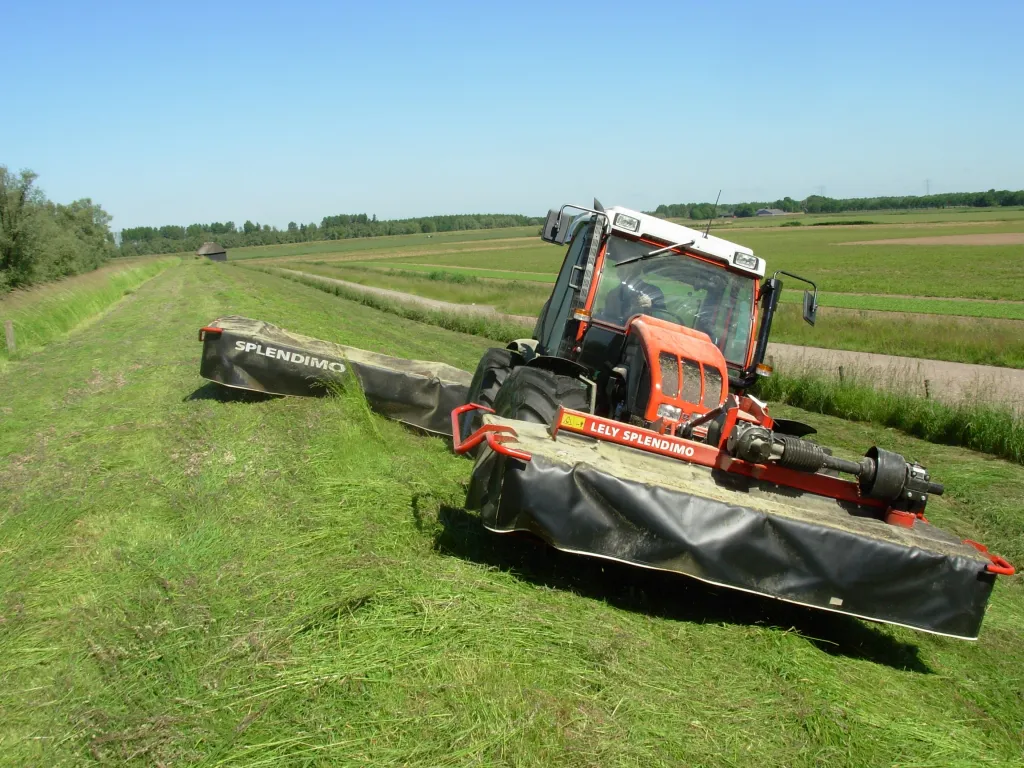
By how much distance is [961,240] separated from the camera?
5859 centimetres

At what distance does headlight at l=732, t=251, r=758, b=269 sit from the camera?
22.7 feet

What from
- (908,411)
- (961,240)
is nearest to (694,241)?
(908,411)

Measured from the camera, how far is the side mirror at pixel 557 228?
22.4ft

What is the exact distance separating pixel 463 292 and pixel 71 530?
102 feet

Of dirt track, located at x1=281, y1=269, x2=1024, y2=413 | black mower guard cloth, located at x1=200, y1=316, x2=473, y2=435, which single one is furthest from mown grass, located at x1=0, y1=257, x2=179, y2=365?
dirt track, located at x1=281, y1=269, x2=1024, y2=413

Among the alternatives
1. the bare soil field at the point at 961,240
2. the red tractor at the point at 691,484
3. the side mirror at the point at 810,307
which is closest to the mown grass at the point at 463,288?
the side mirror at the point at 810,307

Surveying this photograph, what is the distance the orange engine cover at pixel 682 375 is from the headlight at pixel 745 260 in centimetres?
123

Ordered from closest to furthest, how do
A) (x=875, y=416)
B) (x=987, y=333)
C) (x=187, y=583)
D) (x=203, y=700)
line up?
(x=203, y=700) → (x=187, y=583) → (x=875, y=416) → (x=987, y=333)

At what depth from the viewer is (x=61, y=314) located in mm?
19516

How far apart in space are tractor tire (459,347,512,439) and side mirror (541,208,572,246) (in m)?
1.22

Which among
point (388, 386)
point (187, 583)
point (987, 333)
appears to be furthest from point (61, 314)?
point (987, 333)

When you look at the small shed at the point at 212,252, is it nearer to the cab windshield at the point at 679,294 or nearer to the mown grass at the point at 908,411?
the mown grass at the point at 908,411

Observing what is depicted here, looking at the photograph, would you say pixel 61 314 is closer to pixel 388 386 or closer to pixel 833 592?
pixel 388 386

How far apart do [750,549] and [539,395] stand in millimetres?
1955
